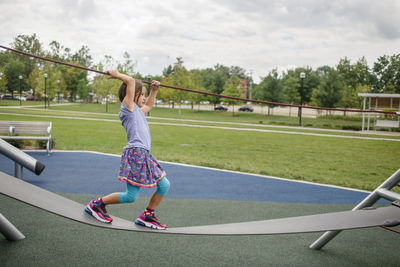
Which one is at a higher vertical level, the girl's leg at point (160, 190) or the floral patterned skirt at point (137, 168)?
the floral patterned skirt at point (137, 168)

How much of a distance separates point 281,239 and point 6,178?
2.76 meters

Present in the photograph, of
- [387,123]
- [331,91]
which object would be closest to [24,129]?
[387,123]

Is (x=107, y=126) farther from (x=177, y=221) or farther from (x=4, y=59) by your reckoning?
(x=177, y=221)

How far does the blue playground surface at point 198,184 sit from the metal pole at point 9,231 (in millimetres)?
2109

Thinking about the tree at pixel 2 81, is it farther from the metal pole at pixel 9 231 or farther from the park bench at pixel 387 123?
the park bench at pixel 387 123

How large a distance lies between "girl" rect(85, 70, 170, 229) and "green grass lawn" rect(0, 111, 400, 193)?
536 cm

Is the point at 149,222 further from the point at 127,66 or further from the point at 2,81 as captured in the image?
the point at 127,66

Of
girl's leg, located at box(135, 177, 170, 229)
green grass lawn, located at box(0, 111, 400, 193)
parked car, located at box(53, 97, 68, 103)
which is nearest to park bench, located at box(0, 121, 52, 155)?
green grass lawn, located at box(0, 111, 400, 193)

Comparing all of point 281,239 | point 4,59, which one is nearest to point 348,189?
point 281,239

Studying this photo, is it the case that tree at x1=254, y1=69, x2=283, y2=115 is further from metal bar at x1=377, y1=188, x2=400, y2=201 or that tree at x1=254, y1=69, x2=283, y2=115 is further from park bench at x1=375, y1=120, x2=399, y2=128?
metal bar at x1=377, y1=188, x2=400, y2=201

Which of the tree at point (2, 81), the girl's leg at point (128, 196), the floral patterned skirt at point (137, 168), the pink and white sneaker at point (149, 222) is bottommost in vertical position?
the pink and white sneaker at point (149, 222)

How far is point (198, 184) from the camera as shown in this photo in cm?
629

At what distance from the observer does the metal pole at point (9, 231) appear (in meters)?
3.25

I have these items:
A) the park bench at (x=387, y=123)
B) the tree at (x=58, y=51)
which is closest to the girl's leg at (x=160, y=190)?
the tree at (x=58, y=51)
